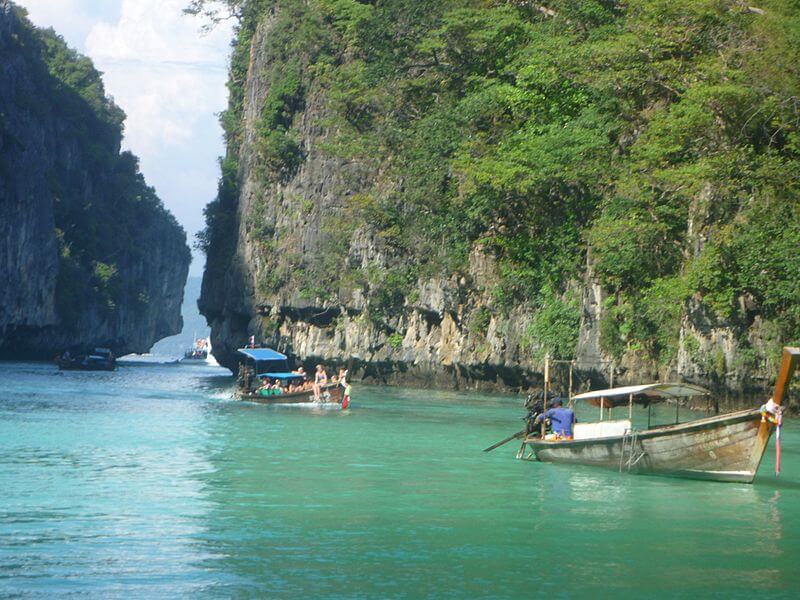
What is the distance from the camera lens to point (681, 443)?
17.2m

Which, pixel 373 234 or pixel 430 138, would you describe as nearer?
pixel 430 138

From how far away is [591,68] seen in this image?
34.5m

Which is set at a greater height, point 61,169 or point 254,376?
point 61,169

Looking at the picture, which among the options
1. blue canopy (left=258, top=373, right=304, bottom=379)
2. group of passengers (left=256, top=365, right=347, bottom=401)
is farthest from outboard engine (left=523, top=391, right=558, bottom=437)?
blue canopy (left=258, top=373, right=304, bottom=379)

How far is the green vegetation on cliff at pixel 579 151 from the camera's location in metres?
28.7

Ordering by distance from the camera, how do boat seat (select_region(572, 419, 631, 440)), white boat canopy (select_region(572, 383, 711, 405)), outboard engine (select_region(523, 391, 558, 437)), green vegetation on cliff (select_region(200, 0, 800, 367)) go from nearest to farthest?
boat seat (select_region(572, 419, 631, 440)), white boat canopy (select_region(572, 383, 711, 405)), outboard engine (select_region(523, 391, 558, 437)), green vegetation on cliff (select_region(200, 0, 800, 367))

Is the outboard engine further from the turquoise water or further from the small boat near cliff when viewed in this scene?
the small boat near cliff

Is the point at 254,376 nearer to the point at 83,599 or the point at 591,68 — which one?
the point at 591,68

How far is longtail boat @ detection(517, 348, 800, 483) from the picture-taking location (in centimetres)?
1614

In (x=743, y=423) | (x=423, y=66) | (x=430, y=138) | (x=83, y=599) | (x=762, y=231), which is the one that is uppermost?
(x=423, y=66)

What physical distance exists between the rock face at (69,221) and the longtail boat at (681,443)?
5075cm

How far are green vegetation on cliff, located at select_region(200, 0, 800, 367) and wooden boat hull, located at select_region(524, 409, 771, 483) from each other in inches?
426

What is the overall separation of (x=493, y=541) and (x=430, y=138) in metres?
30.4

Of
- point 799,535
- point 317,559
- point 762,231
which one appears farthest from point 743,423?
point 762,231
